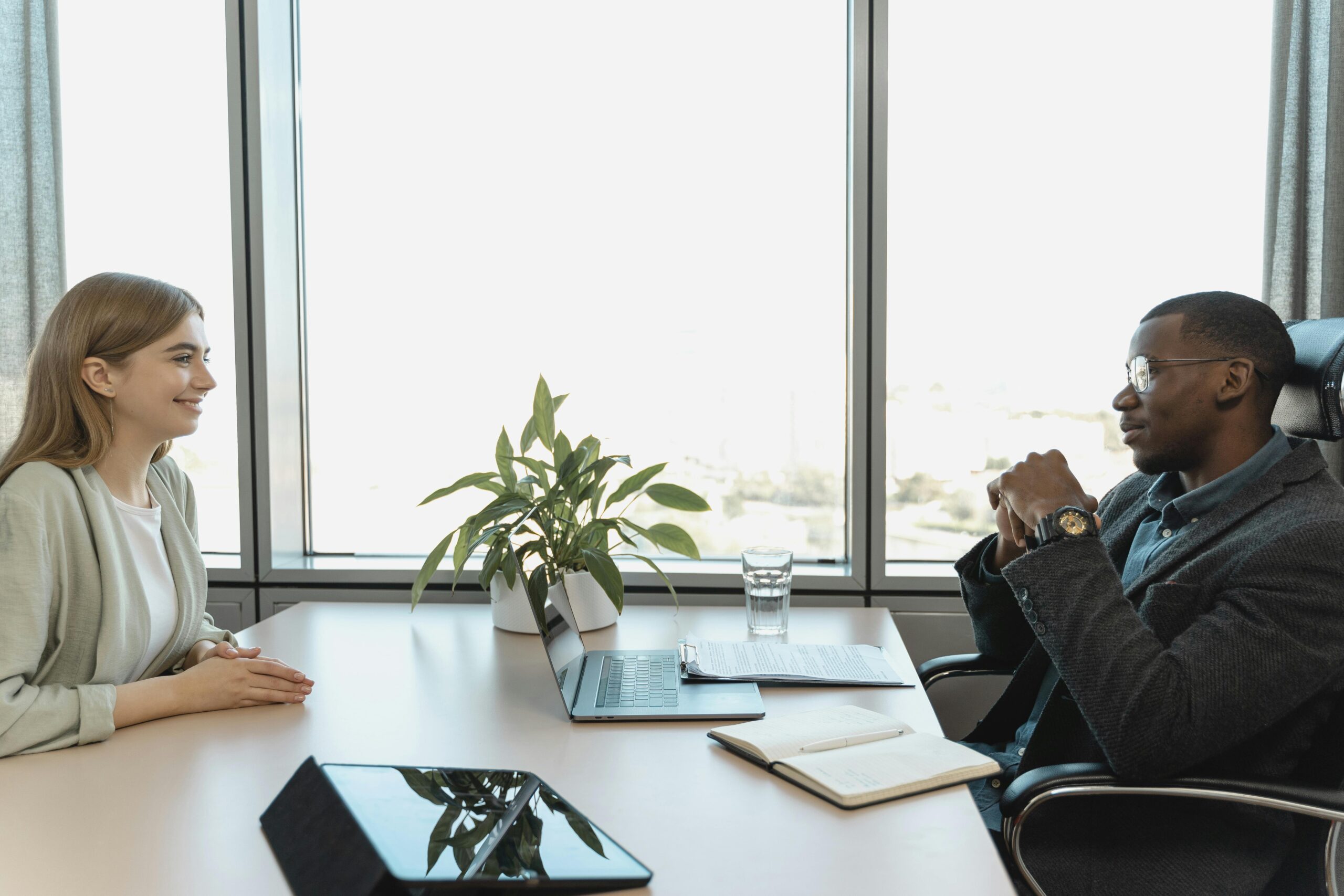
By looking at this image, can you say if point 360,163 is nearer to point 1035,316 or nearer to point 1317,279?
point 1035,316

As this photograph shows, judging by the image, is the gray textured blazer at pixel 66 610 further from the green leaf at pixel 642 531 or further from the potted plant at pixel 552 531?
the green leaf at pixel 642 531

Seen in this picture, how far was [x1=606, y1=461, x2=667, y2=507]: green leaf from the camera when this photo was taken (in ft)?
6.89

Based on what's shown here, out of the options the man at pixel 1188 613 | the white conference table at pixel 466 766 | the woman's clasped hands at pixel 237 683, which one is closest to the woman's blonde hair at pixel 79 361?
the woman's clasped hands at pixel 237 683

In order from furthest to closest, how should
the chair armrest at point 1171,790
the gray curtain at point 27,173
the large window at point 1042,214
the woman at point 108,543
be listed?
the gray curtain at point 27,173, the large window at point 1042,214, the woman at point 108,543, the chair armrest at point 1171,790

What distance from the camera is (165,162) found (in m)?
2.61

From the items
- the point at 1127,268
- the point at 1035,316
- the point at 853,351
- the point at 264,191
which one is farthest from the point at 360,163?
the point at 1127,268

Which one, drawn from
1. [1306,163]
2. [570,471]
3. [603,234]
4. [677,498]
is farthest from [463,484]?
[1306,163]

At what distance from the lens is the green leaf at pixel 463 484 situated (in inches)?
79.6

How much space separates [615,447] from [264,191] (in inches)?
42.9

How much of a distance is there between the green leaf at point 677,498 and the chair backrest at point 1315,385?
107 cm

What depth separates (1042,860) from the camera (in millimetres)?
1399

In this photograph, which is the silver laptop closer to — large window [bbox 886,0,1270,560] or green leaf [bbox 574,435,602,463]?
green leaf [bbox 574,435,602,463]

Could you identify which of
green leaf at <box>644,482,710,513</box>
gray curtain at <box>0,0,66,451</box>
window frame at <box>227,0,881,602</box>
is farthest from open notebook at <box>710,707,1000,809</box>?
gray curtain at <box>0,0,66,451</box>

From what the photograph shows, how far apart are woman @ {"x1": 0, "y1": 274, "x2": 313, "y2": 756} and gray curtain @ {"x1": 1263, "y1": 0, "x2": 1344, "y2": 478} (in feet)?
7.12
